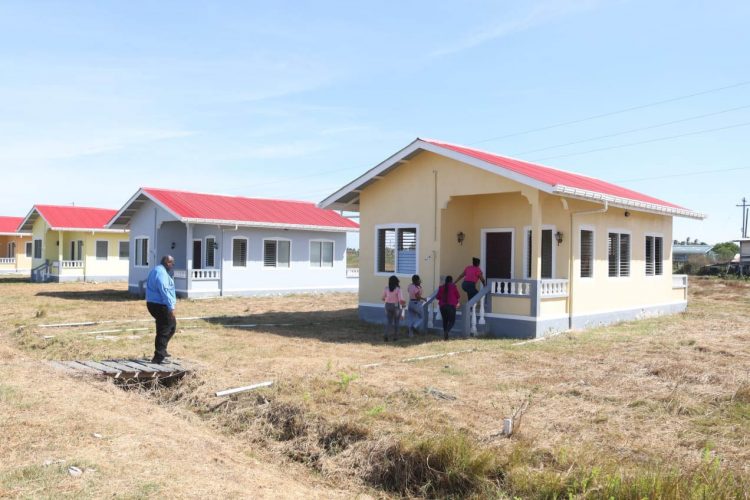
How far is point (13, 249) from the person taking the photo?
46.9 m

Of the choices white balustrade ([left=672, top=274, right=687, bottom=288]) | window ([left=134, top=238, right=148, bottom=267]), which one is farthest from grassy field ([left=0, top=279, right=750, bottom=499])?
window ([left=134, top=238, right=148, bottom=267])

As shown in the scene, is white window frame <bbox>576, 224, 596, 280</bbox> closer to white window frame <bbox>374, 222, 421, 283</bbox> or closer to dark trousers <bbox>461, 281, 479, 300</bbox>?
dark trousers <bbox>461, 281, 479, 300</bbox>

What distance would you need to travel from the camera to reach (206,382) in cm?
955

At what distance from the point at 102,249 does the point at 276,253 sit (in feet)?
43.8

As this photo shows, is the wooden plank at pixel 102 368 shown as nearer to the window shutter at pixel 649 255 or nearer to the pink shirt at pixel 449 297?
the pink shirt at pixel 449 297

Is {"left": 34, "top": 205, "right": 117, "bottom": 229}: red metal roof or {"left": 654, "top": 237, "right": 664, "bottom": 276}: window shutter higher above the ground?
{"left": 34, "top": 205, "right": 117, "bottom": 229}: red metal roof

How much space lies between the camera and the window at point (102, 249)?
117 ft

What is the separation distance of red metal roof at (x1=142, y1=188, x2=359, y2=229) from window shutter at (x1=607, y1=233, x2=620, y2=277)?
12.1 meters

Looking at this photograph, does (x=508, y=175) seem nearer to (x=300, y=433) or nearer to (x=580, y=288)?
(x=580, y=288)

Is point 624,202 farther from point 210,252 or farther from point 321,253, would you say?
point 210,252

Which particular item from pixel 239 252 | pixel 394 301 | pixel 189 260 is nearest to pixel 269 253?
pixel 239 252

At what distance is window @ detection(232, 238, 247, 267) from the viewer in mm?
26500

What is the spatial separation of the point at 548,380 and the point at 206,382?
199 inches

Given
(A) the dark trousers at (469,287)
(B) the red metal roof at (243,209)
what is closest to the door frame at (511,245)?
(A) the dark trousers at (469,287)
